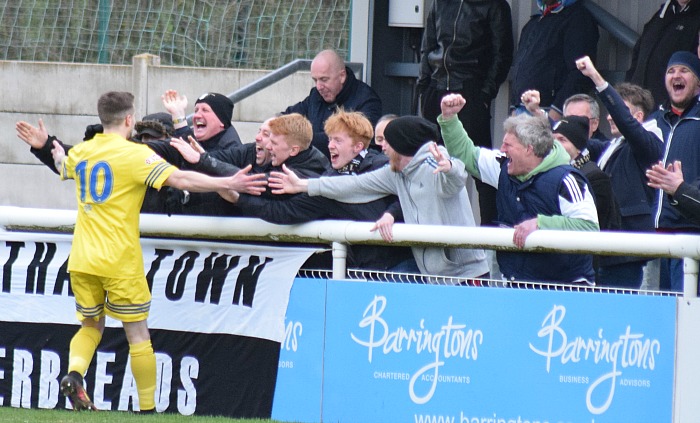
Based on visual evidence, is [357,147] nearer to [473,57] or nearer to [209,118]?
[209,118]

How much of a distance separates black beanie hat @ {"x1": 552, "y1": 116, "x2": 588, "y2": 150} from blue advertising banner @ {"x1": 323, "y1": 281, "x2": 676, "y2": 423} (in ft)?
4.30

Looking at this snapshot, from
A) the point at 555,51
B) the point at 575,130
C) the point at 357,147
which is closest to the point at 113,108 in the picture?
the point at 357,147

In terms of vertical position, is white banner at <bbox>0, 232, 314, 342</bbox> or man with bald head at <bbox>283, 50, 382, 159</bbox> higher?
man with bald head at <bbox>283, 50, 382, 159</bbox>

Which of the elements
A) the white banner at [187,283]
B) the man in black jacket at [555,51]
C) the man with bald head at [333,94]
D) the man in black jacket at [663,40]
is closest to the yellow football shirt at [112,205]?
the white banner at [187,283]

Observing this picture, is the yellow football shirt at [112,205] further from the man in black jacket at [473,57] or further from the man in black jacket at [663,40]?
the man in black jacket at [663,40]

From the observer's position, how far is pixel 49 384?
24.0ft

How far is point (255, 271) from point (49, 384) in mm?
1470

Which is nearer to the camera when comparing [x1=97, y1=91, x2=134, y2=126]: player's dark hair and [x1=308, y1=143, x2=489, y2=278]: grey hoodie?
[x1=308, y1=143, x2=489, y2=278]: grey hoodie

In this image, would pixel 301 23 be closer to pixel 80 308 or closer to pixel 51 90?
pixel 51 90

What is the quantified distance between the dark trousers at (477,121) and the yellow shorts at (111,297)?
3.54m

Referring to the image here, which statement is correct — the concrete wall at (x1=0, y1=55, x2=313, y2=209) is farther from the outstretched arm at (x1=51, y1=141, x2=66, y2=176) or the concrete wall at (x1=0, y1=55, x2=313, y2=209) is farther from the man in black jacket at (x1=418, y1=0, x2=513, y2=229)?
the outstretched arm at (x1=51, y1=141, x2=66, y2=176)

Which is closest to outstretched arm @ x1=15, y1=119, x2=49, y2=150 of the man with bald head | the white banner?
the white banner

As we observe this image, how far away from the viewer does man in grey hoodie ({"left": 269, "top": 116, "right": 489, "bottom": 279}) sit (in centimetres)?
659

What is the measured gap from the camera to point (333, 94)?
29.6 ft
